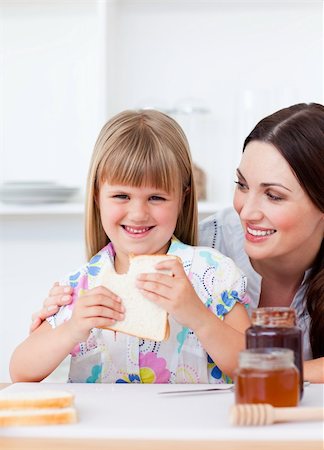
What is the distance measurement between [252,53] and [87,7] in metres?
0.64

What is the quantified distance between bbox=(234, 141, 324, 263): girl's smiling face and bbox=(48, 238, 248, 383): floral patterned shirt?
0.15m

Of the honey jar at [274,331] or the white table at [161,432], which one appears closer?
the white table at [161,432]

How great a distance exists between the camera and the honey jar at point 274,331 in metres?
1.33

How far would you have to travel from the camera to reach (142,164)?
1.74 metres

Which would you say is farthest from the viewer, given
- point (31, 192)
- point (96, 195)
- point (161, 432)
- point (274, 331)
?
point (31, 192)

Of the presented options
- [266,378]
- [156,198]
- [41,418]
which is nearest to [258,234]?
[156,198]

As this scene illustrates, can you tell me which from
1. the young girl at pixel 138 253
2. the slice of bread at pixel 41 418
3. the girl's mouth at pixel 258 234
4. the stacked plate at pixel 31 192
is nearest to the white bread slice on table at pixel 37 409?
the slice of bread at pixel 41 418

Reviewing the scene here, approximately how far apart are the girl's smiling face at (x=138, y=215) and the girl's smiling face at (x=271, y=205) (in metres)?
0.20

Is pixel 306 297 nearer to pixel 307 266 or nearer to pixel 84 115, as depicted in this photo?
pixel 307 266

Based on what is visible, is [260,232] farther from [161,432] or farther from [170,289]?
[161,432]

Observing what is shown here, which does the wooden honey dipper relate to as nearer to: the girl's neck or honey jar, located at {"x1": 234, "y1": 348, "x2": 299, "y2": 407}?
honey jar, located at {"x1": 234, "y1": 348, "x2": 299, "y2": 407}

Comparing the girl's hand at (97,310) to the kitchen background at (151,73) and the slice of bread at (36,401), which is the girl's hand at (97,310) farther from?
the kitchen background at (151,73)

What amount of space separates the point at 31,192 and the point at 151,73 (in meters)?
0.64

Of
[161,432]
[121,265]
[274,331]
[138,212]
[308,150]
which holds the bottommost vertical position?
[161,432]
